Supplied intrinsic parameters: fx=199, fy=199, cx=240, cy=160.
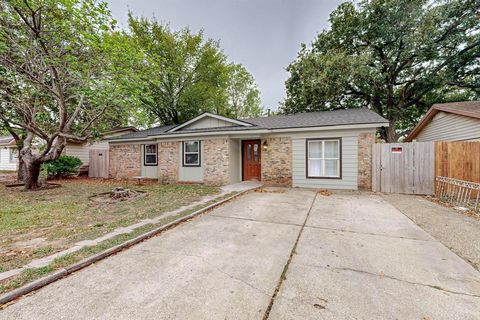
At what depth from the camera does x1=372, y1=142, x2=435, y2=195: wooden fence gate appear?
718cm

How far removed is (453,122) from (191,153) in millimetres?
12334

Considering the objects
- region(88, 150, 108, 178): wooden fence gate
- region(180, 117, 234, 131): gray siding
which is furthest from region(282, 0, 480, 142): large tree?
region(88, 150, 108, 178): wooden fence gate

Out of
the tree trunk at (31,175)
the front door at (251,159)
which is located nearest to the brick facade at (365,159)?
the front door at (251,159)

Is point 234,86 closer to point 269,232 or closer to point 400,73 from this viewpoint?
point 400,73

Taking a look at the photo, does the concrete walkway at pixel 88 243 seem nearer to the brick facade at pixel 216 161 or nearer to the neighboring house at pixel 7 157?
the brick facade at pixel 216 161

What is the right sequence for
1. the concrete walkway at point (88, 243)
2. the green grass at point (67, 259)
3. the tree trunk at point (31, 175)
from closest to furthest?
the green grass at point (67, 259)
the concrete walkway at point (88, 243)
the tree trunk at point (31, 175)

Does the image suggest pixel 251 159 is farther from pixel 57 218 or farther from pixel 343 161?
pixel 57 218

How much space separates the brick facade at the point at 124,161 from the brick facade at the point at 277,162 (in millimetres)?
8045

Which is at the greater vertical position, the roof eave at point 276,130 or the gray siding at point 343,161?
the roof eave at point 276,130

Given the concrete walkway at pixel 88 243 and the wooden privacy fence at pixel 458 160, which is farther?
the wooden privacy fence at pixel 458 160

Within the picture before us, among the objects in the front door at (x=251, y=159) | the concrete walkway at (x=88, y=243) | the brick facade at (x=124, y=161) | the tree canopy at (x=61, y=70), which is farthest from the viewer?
the brick facade at (x=124, y=161)

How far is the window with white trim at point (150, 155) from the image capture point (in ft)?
39.6

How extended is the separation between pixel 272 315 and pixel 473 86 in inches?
810

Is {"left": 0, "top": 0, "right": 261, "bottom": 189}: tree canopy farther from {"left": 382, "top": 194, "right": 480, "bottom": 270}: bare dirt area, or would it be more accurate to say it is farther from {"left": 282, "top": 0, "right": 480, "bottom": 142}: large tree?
{"left": 282, "top": 0, "right": 480, "bottom": 142}: large tree
